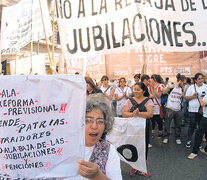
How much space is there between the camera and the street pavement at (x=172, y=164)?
3.64 m

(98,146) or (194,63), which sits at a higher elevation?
(194,63)

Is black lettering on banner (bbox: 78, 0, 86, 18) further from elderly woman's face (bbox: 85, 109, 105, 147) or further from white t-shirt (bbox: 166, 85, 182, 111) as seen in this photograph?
white t-shirt (bbox: 166, 85, 182, 111)

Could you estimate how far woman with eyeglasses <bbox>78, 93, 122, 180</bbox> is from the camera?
1.41 metres

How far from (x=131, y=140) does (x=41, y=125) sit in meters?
2.56

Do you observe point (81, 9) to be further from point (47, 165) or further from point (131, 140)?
point (47, 165)

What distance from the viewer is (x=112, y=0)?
380 centimetres

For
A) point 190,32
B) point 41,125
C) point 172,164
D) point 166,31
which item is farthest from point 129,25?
point 41,125

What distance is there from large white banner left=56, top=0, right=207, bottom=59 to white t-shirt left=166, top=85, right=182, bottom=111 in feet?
5.49

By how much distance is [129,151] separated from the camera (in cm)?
352

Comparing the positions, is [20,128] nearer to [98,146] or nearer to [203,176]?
[98,146]

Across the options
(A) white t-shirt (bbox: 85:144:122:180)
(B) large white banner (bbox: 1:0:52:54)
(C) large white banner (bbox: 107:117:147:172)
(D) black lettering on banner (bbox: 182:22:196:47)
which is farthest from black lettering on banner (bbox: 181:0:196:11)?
(B) large white banner (bbox: 1:0:52:54)

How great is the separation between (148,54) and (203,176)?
472 centimetres

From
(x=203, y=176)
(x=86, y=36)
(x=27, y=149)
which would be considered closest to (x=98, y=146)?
(x=27, y=149)

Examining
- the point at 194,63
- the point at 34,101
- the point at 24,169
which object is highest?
the point at 194,63
